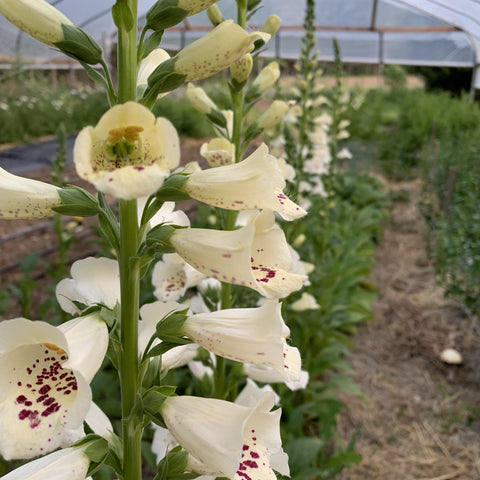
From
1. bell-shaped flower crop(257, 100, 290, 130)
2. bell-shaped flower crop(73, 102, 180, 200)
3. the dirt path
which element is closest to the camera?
bell-shaped flower crop(73, 102, 180, 200)

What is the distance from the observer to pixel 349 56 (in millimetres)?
13641

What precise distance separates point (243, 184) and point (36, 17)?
0.40 m

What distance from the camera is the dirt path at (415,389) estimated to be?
A: 9.32 feet

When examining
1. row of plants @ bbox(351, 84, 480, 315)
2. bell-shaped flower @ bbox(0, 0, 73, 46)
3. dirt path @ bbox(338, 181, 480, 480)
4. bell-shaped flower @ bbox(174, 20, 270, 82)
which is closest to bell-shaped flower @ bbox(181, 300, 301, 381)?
bell-shaped flower @ bbox(174, 20, 270, 82)

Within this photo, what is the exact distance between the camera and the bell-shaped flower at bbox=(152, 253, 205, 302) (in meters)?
1.48

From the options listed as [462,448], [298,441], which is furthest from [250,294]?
[462,448]

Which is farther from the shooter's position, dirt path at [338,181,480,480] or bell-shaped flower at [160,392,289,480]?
dirt path at [338,181,480,480]

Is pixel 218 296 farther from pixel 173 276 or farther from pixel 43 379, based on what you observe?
pixel 43 379

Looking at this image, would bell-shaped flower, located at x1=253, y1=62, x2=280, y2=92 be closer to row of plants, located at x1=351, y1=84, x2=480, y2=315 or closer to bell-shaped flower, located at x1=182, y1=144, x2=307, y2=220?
bell-shaped flower, located at x1=182, y1=144, x2=307, y2=220

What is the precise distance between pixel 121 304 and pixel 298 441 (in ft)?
5.24

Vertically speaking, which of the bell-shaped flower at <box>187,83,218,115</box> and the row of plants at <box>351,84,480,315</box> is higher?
the bell-shaped flower at <box>187,83,218,115</box>

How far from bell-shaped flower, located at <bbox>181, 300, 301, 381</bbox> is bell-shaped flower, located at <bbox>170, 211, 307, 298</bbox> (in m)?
0.04

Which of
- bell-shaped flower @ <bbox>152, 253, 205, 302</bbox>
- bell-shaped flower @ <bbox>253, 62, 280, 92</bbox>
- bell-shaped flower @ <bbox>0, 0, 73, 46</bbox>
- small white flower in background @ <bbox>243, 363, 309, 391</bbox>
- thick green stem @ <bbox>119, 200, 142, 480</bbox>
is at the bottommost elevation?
small white flower in background @ <bbox>243, 363, 309, 391</bbox>

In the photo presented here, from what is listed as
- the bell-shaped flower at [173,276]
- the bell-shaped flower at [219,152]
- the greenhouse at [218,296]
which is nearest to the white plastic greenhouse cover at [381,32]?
the greenhouse at [218,296]
